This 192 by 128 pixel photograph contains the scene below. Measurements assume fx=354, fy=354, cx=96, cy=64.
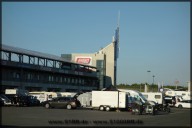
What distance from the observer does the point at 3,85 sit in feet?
213

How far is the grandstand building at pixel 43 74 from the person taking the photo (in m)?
66.4

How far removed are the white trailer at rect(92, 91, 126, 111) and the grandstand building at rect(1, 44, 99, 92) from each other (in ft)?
89.4

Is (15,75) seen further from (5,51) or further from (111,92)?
(111,92)

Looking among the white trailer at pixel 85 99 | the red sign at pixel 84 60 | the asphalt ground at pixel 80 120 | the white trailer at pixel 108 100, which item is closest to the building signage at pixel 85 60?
the red sign at pixel 84 60

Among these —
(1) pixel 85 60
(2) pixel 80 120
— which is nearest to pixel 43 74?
(1) pixel 85 60

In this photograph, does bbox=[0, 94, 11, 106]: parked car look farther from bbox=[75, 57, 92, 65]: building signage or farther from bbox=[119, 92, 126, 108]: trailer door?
bbox=[75, 57, 92, 65]: building signage

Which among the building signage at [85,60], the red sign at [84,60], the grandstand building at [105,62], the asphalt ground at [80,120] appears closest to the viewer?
the asphalt ground at [80,120]

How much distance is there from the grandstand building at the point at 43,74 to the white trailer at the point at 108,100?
1073 inches

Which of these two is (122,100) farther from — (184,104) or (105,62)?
(105,62)

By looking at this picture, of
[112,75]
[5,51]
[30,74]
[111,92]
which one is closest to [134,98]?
[111,92]

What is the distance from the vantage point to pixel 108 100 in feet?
132

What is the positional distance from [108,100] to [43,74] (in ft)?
135

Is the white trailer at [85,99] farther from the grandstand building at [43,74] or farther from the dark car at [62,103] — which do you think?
the grandstand building at [43,74]

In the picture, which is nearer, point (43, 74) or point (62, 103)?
point (62, 103)
